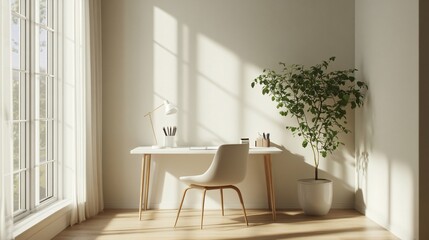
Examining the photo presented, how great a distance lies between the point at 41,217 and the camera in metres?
3.83

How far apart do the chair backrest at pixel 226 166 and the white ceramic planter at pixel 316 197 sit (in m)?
0.93

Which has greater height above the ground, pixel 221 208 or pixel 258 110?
pixel 258 110

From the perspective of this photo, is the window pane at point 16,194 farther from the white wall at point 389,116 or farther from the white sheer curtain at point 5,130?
the white wall at point 389,116

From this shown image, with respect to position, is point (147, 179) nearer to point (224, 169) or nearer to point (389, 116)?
point (224, 169)

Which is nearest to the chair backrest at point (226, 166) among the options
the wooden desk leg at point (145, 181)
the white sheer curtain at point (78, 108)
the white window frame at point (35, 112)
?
the wooden desk leg at point (145, 181)

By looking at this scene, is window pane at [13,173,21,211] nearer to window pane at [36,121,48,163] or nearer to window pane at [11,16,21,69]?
window pane at [36,121,48,163]

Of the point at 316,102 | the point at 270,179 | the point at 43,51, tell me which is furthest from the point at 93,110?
the point at 316,102

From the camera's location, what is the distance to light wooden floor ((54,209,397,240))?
13.3 feet

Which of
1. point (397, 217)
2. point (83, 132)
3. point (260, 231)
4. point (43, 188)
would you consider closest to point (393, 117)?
point (397, 217)

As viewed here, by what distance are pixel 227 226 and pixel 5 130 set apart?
2225mm

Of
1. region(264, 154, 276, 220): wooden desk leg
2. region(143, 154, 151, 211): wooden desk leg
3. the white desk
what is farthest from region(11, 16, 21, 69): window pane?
region(264, 154, 276, 220): wooden desk leg

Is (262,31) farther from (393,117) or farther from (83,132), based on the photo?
(83,132)

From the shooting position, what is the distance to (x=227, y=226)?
4422 millimetres

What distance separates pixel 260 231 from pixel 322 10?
8.31 ft
